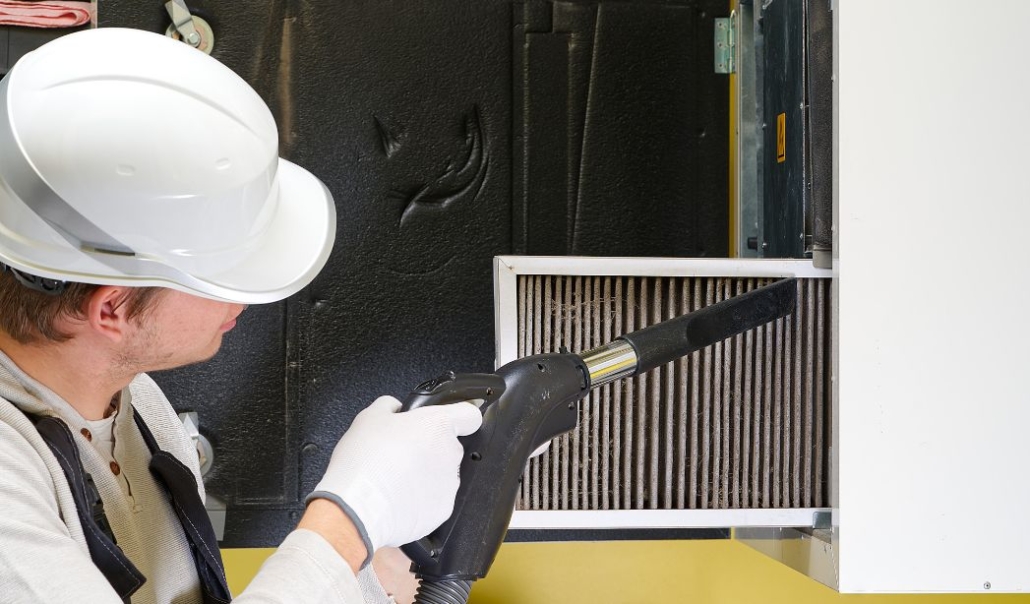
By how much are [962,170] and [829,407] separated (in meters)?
0.42

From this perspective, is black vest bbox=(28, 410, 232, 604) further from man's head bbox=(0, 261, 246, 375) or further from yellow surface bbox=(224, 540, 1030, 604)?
yellow surface bbox=(224, 540, 1030, 604)

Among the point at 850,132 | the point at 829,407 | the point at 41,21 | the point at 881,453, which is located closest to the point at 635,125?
the point at 850,132

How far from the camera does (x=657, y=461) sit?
1328mm

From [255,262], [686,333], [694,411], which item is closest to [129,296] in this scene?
[255,262]

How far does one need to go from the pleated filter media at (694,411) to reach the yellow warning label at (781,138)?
0.27 meters

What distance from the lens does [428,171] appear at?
1.73 meters

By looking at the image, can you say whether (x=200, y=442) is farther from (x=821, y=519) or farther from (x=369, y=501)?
(x=821, y=519)

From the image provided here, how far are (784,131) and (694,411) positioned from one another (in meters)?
0.54

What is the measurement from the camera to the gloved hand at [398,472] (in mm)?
890

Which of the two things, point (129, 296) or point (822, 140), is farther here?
point (822, 140)

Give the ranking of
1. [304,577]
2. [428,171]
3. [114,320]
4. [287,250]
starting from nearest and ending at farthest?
[304,577], [114,320], [287,250], [428,171]

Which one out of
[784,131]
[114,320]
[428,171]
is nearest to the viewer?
[114,320]

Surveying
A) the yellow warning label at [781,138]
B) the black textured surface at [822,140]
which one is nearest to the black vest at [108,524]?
the black textured surface at [822,140]

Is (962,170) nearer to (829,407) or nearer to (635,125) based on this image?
(829,407)
